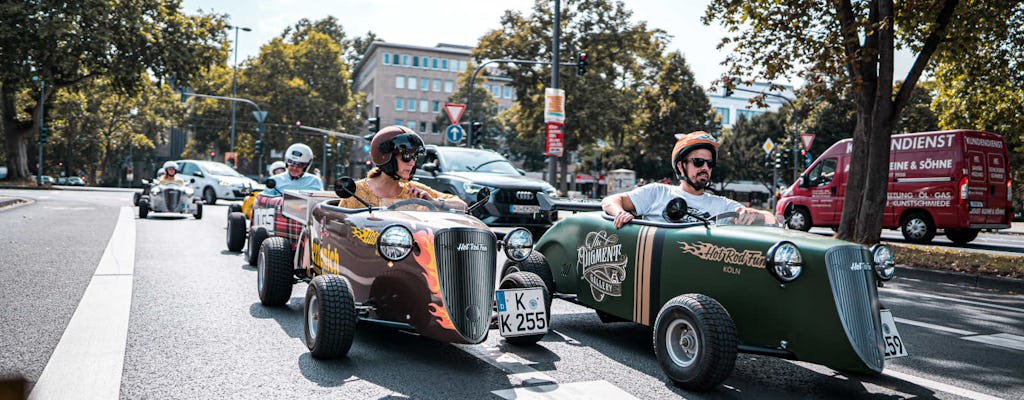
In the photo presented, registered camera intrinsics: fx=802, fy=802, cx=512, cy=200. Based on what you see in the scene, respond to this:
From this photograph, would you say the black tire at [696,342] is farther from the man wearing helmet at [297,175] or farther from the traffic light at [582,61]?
the traffic light at [582,61]

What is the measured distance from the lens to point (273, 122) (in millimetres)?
64938

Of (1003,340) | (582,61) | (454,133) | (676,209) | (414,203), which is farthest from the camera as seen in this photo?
(582,61)

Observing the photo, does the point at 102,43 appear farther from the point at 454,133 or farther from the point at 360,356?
the point at 360,356

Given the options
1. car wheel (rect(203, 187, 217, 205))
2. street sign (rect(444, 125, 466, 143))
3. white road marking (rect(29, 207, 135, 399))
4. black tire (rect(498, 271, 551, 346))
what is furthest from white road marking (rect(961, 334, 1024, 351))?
car wheel (rect(203, 187, 217, 205))

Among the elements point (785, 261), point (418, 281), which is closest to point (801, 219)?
point (785, 261)

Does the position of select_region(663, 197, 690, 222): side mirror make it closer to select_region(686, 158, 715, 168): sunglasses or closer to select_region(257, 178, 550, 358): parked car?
select_region(686, 158, 715, 168): sunglasses

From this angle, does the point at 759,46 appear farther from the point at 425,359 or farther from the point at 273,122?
the point at 273,122

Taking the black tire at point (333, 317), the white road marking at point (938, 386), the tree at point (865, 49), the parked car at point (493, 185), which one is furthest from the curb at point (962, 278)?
the black tire at point (333, 317)

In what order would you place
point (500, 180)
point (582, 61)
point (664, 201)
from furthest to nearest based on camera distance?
1. point (582, 61)
2. point (500, 180)
3. point (664, 201)

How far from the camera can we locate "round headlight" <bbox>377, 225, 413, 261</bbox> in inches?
178

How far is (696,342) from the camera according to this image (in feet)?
13.7

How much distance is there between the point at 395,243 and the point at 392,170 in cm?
137

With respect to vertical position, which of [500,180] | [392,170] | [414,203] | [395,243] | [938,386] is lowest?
[938,386]

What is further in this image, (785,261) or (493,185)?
(493,185)
